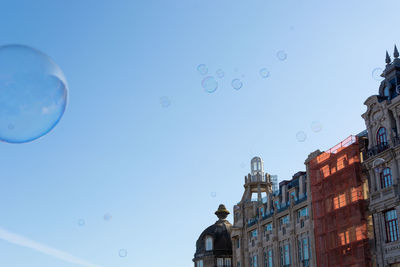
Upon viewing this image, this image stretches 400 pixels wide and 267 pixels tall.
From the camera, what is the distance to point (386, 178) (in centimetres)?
4194

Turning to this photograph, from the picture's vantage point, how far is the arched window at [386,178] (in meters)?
41.5

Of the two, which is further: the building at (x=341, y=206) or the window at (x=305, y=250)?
the window at (x=305, y=250)

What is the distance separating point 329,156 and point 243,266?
20.4 metres

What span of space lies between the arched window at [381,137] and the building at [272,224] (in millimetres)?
10045

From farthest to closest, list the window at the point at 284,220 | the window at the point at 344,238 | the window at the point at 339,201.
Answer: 1. the window at the point at 284,220
2. the window at the point at 339,201
3. the window at the point at 344,238

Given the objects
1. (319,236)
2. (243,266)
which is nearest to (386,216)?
(319,236)

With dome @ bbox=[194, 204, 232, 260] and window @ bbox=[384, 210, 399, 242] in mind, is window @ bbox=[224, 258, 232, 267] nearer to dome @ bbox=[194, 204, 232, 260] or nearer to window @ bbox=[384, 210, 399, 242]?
dome @ bbox=[194, 204, 232, 260]

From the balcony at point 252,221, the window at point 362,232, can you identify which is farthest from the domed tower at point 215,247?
the window at point 362,232

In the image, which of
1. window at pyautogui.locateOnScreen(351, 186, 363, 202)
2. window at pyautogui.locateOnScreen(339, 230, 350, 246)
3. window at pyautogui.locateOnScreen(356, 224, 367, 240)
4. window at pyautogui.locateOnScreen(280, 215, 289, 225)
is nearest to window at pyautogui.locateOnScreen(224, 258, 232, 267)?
window at pyautogui.locateOnScreen(280, 215, 289, 225)

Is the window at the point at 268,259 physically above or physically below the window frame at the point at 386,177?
below

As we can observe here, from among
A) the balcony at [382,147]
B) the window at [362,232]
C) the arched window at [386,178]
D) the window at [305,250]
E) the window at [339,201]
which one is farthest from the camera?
the window at [305,250]

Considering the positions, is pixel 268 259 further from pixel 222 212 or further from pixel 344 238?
pixel 222 212

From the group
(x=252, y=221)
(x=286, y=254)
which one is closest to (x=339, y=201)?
(x=286, y=254)

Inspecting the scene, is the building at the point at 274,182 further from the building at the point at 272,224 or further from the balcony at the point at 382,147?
the balcony at the point at 382,147
